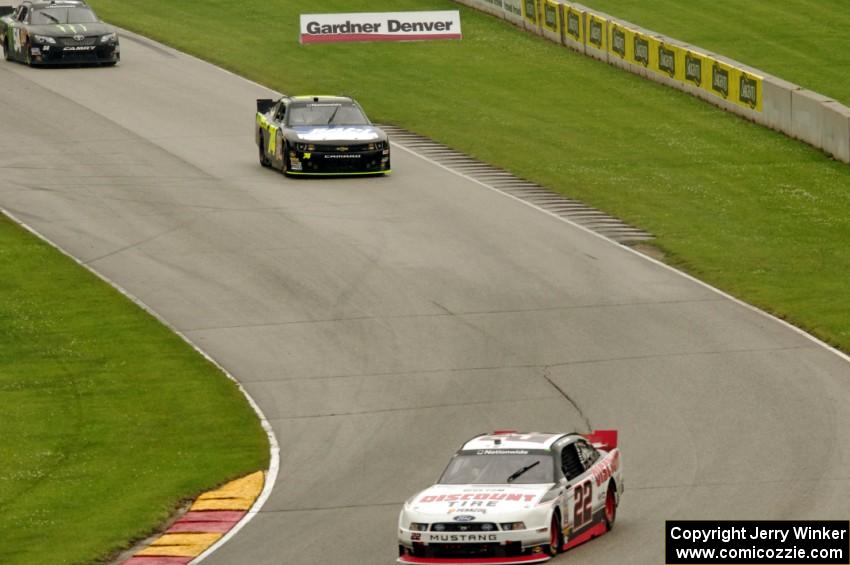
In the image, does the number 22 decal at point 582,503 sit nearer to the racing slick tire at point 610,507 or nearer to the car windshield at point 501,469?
the car windshield at point 501,469

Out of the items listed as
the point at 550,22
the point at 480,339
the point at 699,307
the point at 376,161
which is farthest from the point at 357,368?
the point at 550,22

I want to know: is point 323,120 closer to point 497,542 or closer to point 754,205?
point 754,205

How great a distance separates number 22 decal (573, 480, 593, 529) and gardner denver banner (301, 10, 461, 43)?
39.3m

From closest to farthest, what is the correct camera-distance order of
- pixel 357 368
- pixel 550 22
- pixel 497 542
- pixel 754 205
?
pixel 497 542, pixel 357 368, pixel 754 205, pixel 550 22

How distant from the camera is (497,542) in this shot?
17719 mm

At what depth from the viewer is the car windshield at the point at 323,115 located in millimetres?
39438

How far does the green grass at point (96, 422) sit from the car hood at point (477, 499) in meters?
3.95

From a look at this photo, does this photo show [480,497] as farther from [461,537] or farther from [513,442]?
[513,442]

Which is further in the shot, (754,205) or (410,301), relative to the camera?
(754,205)

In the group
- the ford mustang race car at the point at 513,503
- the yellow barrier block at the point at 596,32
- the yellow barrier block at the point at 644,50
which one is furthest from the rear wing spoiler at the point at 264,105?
the ford mustang race car at the point at 513,503

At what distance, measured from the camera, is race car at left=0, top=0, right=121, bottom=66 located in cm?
5059

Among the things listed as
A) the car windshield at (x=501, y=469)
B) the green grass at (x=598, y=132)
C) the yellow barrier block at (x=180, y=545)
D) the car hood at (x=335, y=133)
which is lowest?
the green grass at (x=598, y=132)

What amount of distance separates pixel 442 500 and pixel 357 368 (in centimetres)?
920

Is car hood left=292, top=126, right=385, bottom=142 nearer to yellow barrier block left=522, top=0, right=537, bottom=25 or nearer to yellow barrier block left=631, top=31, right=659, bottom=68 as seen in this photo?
yellow barrier block left=631, top=31, right=659, bottom=68
